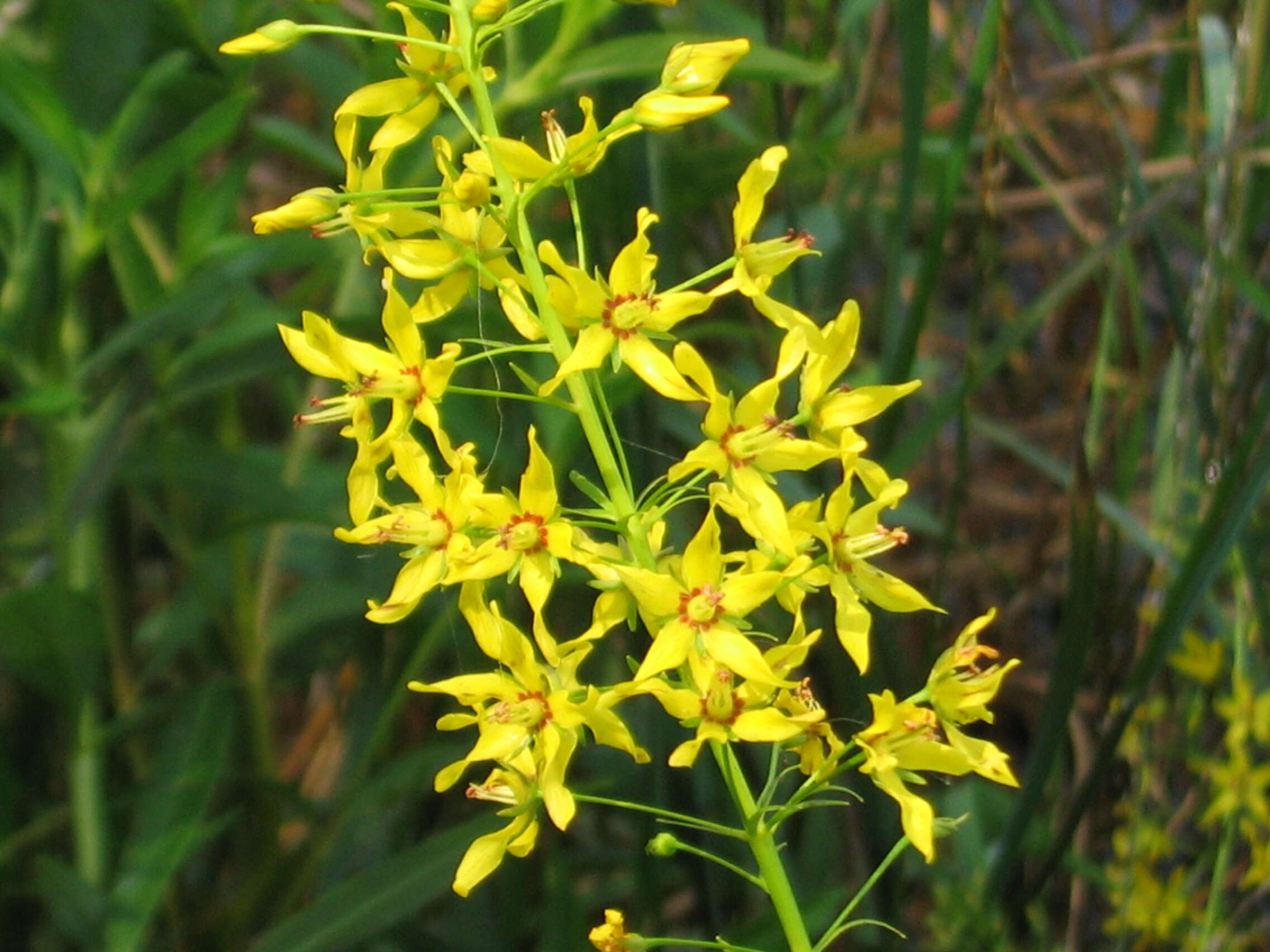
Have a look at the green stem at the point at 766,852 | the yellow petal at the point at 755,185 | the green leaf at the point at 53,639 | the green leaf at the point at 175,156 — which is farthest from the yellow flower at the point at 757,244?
the green leaf at the point at 53,639

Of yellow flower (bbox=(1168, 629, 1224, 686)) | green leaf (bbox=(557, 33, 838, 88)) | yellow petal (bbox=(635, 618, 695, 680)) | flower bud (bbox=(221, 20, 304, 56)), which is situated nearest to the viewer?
yellow petal (bbox=(635, 618, 695, 680))

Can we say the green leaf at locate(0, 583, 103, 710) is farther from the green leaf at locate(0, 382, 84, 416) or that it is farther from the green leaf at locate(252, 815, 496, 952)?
the green leaf at locate(252, 815, 496, 952)

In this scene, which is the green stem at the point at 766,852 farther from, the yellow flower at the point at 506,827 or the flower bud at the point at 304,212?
the flower bud at the point at 304,212

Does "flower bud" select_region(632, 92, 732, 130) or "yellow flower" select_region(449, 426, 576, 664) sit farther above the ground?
"flower bud" select_region(632, 92, 732, 130)

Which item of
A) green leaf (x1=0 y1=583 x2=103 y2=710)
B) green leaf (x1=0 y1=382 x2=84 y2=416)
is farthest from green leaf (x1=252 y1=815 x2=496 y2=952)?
green leaf (x1=0 y1=382 x2=84 y2=416)

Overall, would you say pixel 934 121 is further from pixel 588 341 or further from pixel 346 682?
pixel 588 341
